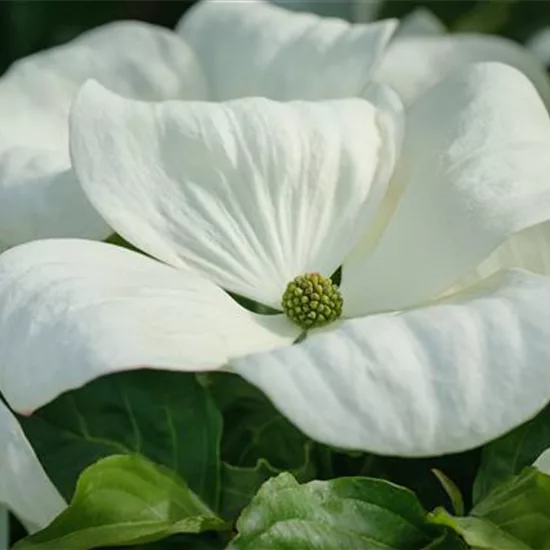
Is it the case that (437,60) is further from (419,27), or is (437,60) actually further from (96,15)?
(96,15)

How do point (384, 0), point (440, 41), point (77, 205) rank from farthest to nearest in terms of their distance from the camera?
point (384, 0) < point (440, 41) < point (77, 205)

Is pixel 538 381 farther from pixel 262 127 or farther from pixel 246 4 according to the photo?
pixel 246 4

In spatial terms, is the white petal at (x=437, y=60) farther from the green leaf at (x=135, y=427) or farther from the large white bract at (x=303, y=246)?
the green leaf at (x=135, y=427)

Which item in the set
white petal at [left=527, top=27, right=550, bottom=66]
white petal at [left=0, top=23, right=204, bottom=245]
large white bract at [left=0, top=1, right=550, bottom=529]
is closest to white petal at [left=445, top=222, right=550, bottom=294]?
large white bract at [left=0, top=1, right=550, bottom=529]

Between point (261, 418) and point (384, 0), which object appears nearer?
point (261, 418)

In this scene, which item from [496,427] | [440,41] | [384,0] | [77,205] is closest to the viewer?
[496,427]

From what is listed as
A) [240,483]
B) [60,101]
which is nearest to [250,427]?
[240,483]

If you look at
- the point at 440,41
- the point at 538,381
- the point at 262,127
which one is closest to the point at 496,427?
the point at 538,381
